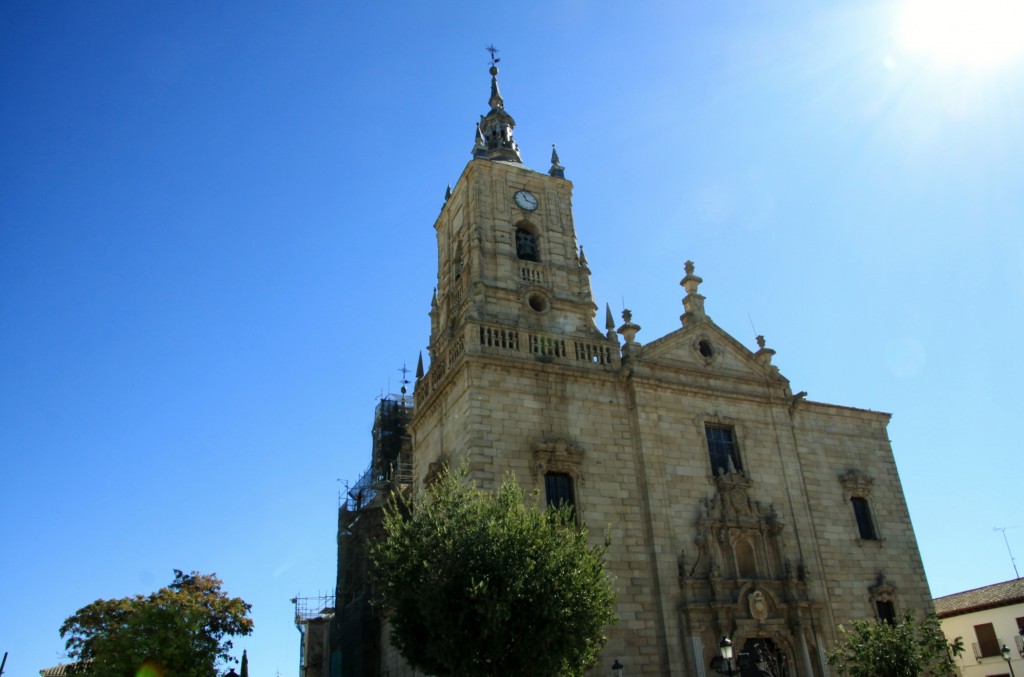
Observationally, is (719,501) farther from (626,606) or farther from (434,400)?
(434,400)

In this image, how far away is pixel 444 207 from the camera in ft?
94.3

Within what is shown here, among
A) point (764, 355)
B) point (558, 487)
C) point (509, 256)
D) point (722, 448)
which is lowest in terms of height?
point (558, 487)

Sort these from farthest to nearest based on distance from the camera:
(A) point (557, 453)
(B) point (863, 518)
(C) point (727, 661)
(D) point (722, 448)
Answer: (B) point (863, 518)
(D) point (722, 448)
(A) point (557, 453)
(C) point (727, 661)

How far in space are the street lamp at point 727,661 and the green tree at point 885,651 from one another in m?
3.24

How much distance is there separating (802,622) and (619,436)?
6523mm

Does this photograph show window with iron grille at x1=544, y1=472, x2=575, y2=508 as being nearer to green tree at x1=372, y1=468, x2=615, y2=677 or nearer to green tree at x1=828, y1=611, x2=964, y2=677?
green tree at x1=372, y1=468, x2=615, y2=677

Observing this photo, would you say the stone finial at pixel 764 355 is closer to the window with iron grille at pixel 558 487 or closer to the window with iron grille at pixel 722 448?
the window with iron grille at pixel 722 448

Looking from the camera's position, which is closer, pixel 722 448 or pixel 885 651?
pixel 885 651

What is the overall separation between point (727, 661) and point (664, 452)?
276 inches

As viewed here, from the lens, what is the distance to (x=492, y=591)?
13.8 meters

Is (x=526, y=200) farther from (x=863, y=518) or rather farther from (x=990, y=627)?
(x=990, y=627)

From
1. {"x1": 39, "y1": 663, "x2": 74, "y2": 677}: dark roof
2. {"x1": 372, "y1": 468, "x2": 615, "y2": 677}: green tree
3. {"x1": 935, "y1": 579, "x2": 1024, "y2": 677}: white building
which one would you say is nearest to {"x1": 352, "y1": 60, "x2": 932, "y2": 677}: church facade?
{"x1": 372, "y1": 468, "x2": 615, "y2": 677}: green tree

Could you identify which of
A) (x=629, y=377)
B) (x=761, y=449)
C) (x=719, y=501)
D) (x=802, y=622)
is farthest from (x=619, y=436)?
(x=802, y=622)

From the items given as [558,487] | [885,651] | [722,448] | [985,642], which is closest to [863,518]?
[722,448]
